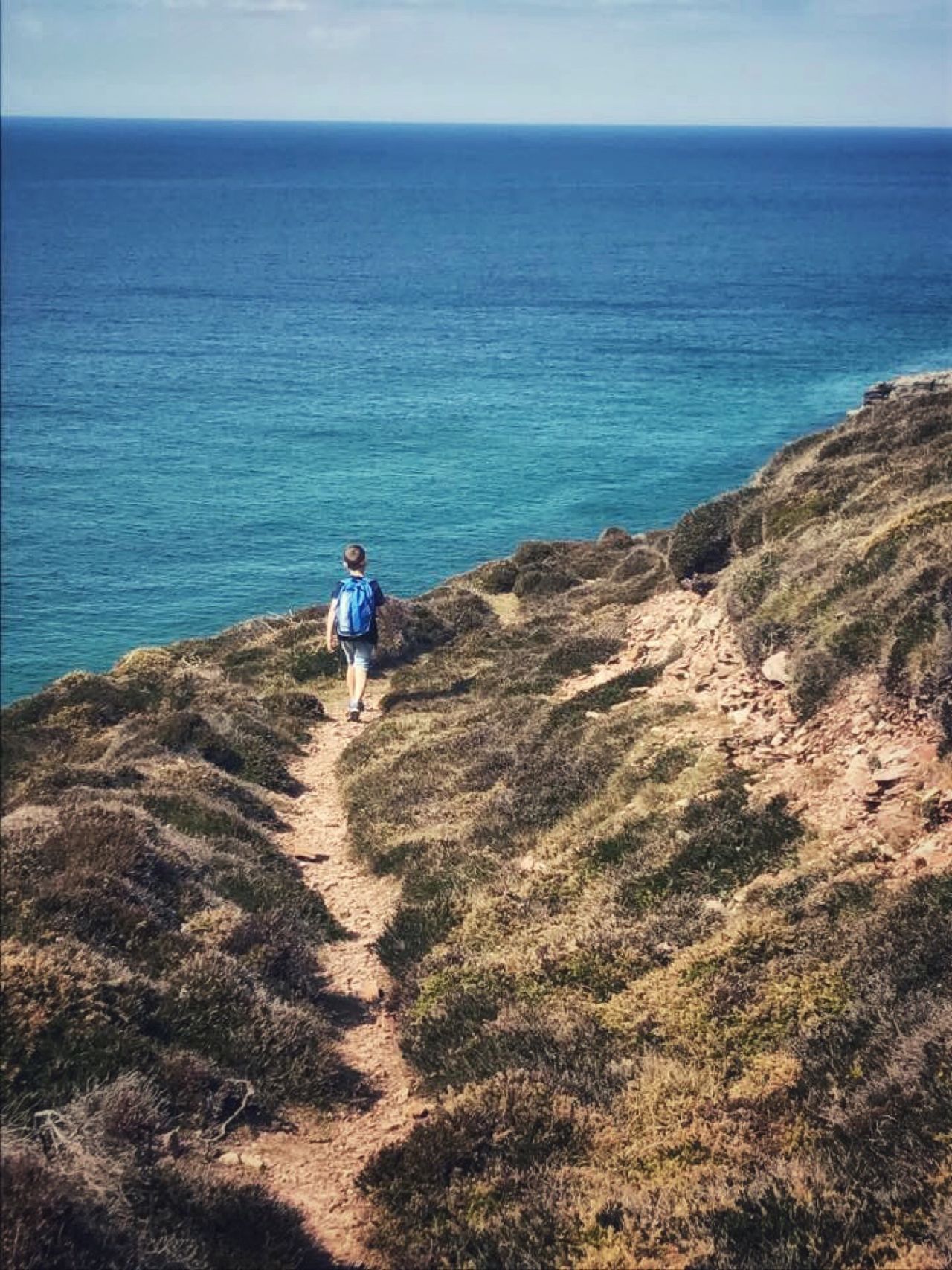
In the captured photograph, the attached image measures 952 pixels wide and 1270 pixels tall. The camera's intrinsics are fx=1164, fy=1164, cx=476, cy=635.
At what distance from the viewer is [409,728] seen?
757 inches

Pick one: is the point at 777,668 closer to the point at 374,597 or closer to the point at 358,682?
the point at 374,597

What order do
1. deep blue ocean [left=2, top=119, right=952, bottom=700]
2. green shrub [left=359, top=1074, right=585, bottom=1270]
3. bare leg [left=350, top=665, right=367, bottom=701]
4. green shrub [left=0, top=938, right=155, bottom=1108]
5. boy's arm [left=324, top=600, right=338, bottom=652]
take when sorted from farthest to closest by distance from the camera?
deep blue ocean [left=2, top=119, right=952, bottom=700] → bare leg [left=350, top=665, right=367, bottom=701] → boy's arm [left=324, top=600, right=338, bottom=652] → green shrub [left=0, top=938, right=155, bottom=1108] → green shrub [left=359, top=1074, right=585, bottom=1270]

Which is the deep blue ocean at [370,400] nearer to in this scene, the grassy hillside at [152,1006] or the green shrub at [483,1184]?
the grassy hillside at [152,1006]

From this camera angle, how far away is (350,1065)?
9.55 meters

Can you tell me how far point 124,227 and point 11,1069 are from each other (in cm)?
17993

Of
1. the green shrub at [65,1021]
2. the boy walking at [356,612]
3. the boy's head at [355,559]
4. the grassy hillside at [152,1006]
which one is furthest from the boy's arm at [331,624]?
the green shrub at [65,1021]

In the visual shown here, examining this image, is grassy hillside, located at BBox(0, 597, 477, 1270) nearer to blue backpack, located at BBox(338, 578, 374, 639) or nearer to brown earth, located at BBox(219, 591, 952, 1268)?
brown earth, located at BBox(219, 591, 952, 1268)

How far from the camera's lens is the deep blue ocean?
52844 mm

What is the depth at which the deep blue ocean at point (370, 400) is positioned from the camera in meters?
52.8

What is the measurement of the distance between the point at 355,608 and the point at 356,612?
0.22ft

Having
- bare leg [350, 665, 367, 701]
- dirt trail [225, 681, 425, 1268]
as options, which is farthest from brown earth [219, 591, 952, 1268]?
bare leg [350, 665, 367, 701]

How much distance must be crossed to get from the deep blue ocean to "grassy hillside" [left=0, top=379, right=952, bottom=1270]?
91.7 feet

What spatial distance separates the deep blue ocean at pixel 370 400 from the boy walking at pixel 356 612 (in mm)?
23920

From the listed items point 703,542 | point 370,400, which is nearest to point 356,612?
point 703,542
